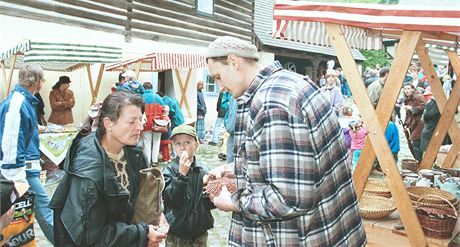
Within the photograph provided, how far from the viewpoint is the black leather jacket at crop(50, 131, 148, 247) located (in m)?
2.17

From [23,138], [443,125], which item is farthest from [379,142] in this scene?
[23,138]

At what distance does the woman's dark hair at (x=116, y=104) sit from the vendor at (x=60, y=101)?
753cm

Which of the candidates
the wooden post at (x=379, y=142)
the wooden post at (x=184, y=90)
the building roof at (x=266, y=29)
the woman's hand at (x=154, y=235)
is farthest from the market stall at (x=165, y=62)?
the building roof at (x=266, y=29)

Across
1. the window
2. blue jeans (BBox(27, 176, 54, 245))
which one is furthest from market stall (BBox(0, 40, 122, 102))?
the window

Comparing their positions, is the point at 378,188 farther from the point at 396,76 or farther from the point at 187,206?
the point at 187,206

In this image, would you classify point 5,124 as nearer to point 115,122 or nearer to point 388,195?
point 115,122

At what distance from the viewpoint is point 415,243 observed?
11.6 ft

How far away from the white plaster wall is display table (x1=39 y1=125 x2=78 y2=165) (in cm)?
169

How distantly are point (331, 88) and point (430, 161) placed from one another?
5844mm

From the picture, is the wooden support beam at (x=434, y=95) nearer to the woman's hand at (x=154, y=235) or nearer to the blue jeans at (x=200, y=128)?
the woman's hand at (x=154, y=235)

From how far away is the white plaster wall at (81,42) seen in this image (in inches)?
347

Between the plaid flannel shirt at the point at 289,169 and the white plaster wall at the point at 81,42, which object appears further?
the white plaster wall at the point at 81,42

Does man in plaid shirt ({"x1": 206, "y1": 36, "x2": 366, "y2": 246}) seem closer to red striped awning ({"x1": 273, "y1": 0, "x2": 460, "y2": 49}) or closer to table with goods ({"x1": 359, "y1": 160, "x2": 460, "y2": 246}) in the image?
red striped awning ({"x1": 273, "y1": 0, "x2": 460, "y2": 49})

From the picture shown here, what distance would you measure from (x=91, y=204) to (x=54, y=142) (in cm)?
637
